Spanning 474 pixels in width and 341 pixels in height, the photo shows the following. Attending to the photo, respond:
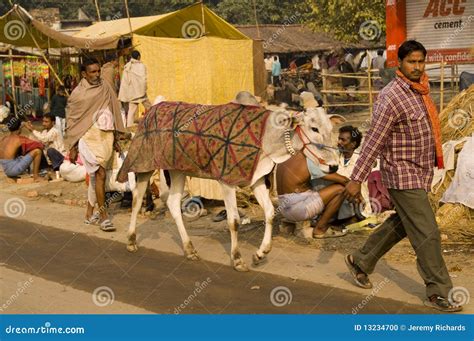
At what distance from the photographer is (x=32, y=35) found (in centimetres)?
1769

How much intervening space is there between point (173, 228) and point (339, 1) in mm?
16380

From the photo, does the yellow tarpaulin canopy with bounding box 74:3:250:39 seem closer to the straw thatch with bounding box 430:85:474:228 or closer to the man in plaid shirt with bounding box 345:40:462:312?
the straw thatch with bounding box 430:85:474:228

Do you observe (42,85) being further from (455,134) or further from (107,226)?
(455,134)

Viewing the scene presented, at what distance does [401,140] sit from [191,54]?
443 inches

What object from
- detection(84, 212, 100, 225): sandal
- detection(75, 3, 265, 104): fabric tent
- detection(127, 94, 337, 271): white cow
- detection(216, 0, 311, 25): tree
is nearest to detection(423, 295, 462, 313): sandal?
detection(127, 94, 337, 271): white cow

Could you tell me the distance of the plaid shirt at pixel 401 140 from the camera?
5.86 m

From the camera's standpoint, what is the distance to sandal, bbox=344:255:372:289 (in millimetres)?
6504

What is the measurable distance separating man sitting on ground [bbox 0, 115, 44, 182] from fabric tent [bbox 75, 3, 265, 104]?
3795 mm

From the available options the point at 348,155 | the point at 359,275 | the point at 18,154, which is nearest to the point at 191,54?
the point at 18,154

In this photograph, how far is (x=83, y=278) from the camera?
7.23 metres

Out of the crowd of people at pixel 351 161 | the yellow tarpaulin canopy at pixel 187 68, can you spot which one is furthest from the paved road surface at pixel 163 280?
the yellow tarpaulin canopy at pixel 187 68

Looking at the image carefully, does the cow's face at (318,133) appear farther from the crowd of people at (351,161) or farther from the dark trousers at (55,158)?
the dark trousers at (55,158)

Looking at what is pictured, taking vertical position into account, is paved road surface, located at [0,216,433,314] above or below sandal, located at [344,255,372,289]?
below

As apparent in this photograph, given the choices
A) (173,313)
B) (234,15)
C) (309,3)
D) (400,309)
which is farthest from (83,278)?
(234,15)
